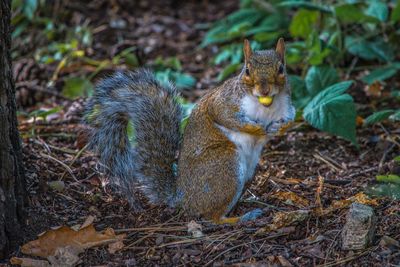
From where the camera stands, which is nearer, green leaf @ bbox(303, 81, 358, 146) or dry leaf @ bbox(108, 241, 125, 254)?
dry leaf @ bbox(108, 241, 125, 254)

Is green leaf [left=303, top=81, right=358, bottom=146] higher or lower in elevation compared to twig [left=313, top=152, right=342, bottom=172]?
higher

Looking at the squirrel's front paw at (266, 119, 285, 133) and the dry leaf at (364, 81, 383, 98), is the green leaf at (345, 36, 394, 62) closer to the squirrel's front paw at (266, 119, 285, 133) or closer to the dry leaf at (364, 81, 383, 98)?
the dry leaf at (364, 81, 383, 98)

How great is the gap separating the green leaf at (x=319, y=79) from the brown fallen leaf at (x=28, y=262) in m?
2.59

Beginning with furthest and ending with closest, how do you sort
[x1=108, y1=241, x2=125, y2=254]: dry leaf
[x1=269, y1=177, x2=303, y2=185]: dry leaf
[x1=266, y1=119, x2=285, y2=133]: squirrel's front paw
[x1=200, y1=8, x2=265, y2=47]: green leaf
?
[x1=200, y1=8, x2=265, y2=47]: green leaf → [x1=269, y1=177, x2=303, y2=185]: dry leaf → [x1=266, y1=119, x2=285, y2=133]: squirrel's front paw → [x1=108, y1=241, x2=125, y2=254]: dry leaf

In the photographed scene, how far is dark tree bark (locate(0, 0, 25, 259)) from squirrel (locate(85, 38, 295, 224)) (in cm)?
53

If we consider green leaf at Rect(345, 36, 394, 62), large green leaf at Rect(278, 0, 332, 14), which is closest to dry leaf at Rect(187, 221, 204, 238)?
large green leaf at Rect(278, 0, 332, 14)

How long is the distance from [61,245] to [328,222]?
4.31 feet

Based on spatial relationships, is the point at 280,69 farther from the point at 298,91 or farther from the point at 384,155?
the point at 298,91

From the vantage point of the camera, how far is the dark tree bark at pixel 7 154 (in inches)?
119

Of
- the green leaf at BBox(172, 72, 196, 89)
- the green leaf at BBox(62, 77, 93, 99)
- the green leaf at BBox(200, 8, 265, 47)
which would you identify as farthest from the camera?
the green leaf at BBox(200, 8, 265, 47)

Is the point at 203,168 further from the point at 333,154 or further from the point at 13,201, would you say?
the point at 333,154

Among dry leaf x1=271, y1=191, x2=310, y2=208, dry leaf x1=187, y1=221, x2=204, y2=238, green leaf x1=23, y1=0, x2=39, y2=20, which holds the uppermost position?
green leaf x1=23, y1=0, x2=39, y2=20

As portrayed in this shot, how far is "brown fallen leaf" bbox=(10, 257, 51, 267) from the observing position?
117 inches

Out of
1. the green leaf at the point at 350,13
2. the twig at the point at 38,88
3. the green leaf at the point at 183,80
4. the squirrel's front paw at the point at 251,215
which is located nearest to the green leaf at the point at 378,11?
the green leaf at the point at 350,13
